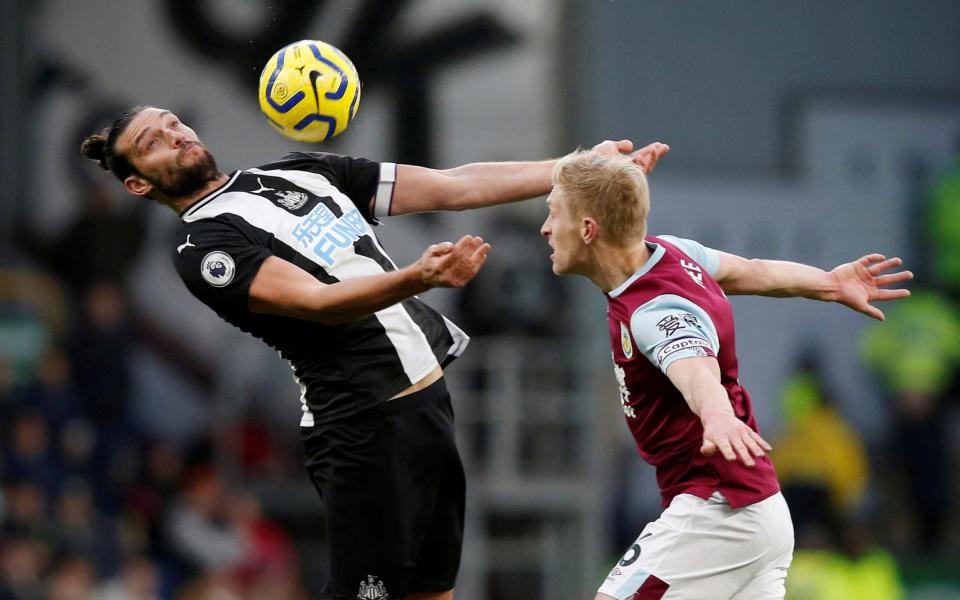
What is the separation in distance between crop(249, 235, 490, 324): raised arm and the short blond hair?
1.44 ft

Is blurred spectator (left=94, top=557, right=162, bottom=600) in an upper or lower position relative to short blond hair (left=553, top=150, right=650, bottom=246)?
lower

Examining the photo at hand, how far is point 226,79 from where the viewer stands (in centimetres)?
1491

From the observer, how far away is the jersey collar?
4422 mm

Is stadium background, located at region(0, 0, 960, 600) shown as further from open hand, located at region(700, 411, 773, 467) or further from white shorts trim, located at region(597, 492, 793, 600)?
open hand, located at region(700, 411, 773, 467)

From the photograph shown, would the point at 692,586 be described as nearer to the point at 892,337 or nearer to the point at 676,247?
the point at 676,247

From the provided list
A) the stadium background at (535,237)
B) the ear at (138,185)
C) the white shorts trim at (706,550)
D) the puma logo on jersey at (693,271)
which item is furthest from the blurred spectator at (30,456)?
the puma logo on jersey at (693,271)

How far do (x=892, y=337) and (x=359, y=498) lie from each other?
10.6 meters

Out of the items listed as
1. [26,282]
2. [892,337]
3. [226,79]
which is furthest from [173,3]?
[892,337]

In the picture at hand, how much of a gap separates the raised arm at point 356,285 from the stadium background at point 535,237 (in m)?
7.50

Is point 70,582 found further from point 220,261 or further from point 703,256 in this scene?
point 703,256

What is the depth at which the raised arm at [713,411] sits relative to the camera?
3861 mm

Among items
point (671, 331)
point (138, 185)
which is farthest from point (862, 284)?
point (138, 185)

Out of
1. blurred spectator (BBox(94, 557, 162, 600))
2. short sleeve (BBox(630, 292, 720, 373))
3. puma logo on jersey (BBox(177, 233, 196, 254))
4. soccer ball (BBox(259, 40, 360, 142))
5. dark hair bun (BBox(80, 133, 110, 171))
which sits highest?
soccer ball (BBox(259, 40, 360, 142))

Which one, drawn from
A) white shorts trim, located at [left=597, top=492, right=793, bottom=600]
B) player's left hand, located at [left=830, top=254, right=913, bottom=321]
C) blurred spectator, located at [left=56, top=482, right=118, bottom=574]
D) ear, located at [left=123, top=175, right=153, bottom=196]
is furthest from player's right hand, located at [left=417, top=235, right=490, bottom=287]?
blurred spectator, located at [left=56, top=482, right=118, bottom=574]
